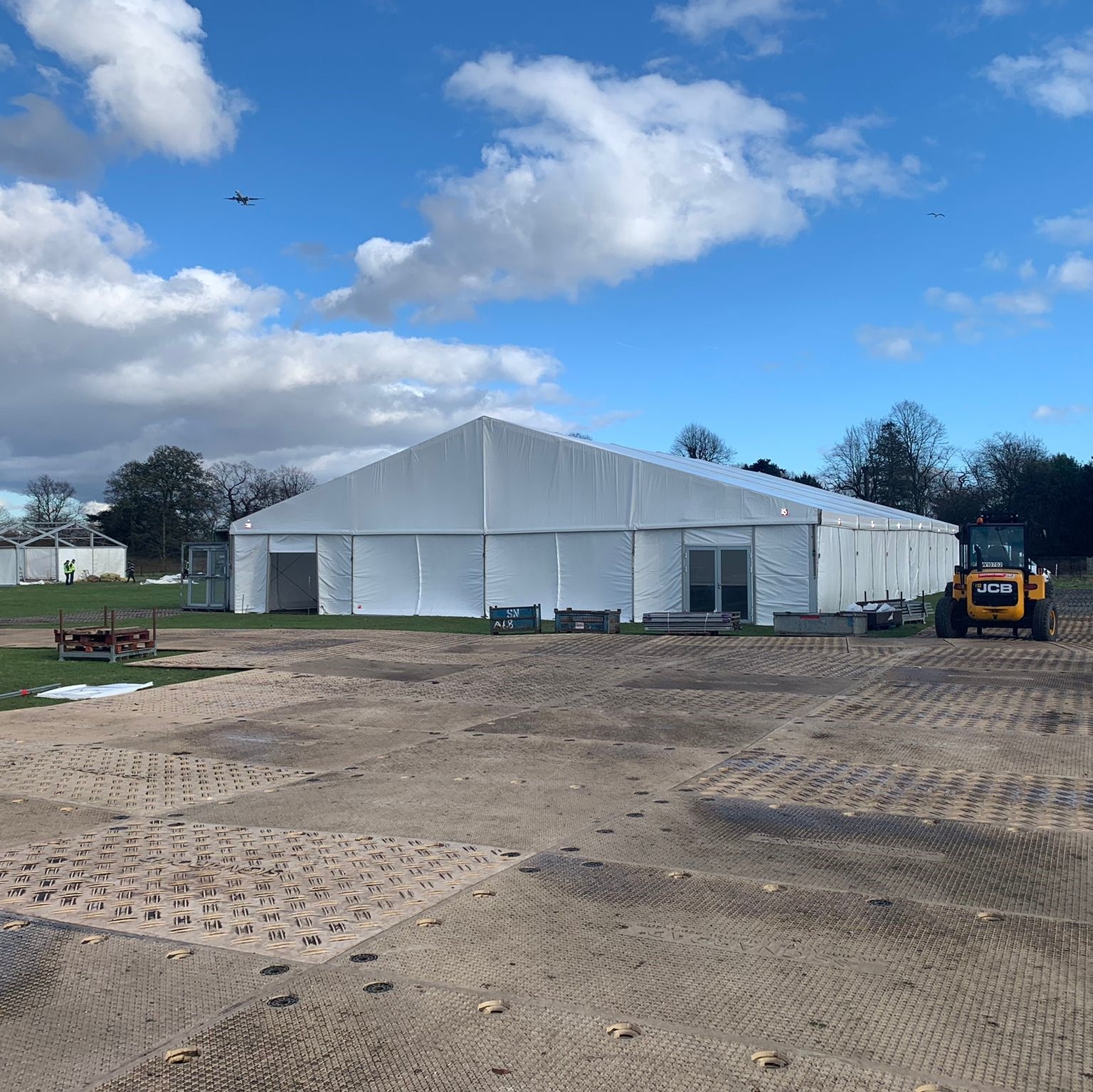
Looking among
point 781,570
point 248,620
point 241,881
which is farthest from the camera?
point 248,620

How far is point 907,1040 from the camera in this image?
3.98 m

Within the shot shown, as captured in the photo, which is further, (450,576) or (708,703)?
(450,576)

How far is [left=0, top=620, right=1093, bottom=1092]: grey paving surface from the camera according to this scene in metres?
3.90

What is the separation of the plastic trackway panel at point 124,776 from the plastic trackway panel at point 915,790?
13.6 ft

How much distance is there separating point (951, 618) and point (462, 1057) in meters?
20.2

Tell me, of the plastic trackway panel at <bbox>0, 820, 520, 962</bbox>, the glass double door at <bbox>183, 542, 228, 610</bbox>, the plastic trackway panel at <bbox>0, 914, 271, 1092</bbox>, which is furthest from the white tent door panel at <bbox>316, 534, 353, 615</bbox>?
the plastic trackway panel at <bbox>0, 914, 271, 1092</bbox>

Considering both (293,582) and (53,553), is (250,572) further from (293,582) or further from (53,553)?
Result: (53,553)

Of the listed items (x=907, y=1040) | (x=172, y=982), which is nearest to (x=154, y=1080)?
(x=172, y=982)

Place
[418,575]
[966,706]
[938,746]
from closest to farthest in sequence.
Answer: [938,746] → [966,706] → [418,575]

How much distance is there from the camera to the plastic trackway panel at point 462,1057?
367 cm

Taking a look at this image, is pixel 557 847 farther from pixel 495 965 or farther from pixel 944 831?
pixel 944 831

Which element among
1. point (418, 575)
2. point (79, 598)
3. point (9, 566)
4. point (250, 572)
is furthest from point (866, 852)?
point (9, 566)

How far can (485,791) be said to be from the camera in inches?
333

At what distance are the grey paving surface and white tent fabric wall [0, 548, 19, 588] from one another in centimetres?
5333
